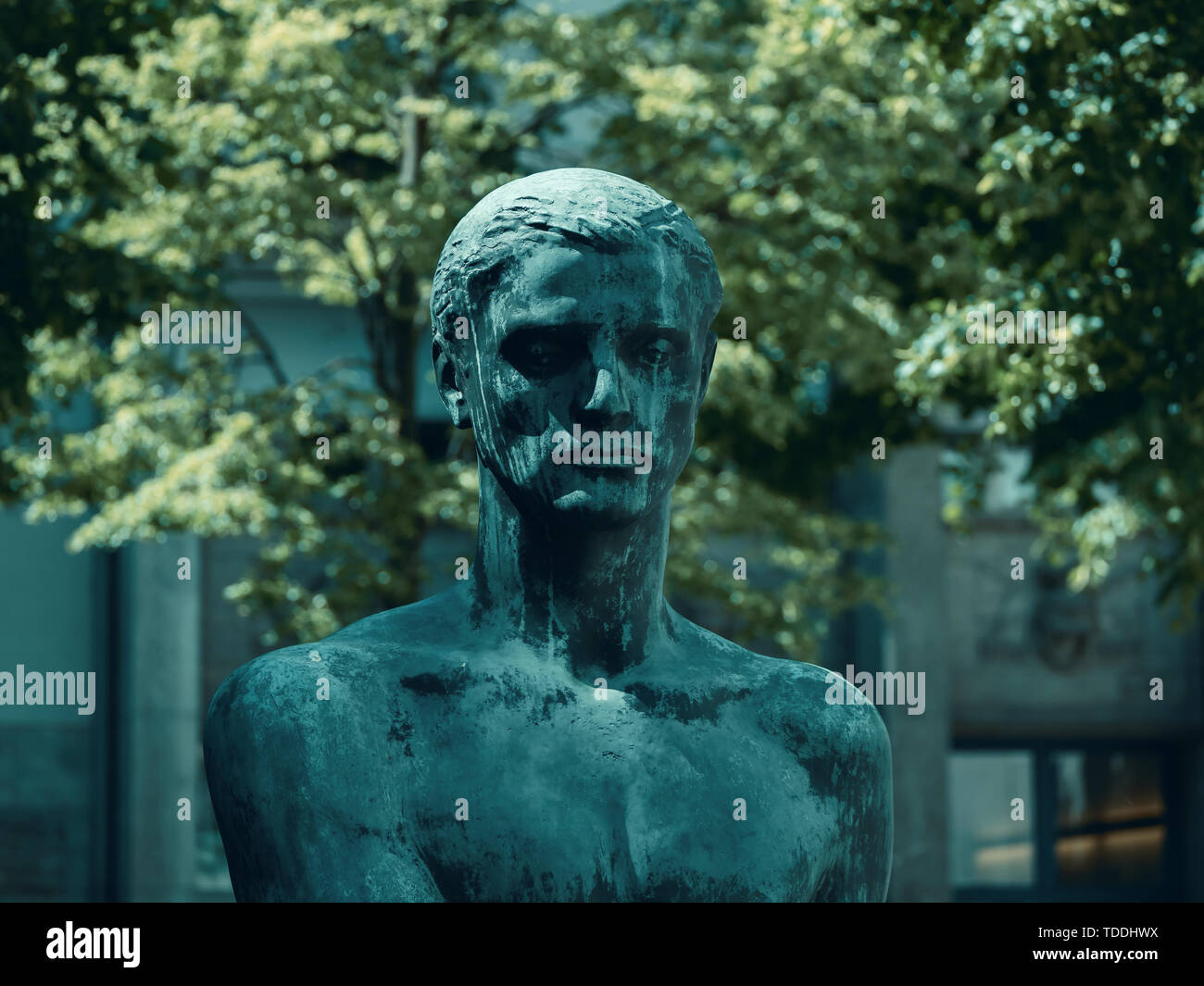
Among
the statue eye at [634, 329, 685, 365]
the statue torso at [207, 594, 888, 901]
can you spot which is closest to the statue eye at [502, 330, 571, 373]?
the statue eye at [634, 329, 685, 365]

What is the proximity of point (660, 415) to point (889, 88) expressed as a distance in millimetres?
9893

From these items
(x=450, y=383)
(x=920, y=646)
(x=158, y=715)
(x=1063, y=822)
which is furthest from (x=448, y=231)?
(x=1063, y=822)

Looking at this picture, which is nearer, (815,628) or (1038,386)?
(1038,386)

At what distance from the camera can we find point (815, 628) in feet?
41.8

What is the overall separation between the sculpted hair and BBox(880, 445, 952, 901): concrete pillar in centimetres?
1458

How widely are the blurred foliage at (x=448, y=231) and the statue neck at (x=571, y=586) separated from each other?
711 centimetres

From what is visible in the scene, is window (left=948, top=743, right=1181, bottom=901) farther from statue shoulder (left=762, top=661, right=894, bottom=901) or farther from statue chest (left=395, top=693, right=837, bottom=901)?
statue chest (left=395, top=693, right=837, bottom=901)

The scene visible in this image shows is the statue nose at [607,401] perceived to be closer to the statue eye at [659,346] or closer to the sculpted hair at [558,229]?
the statue eye at [659,346]

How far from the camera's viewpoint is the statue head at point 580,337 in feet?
9.78

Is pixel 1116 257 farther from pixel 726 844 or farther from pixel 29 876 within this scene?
pixel 29 876

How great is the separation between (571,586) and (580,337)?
1.40 ft

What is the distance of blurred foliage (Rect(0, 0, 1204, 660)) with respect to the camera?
11.2 m

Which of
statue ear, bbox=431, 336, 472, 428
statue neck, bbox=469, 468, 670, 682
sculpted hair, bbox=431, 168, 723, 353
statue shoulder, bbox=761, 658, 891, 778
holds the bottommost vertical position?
statue shoulder, bbox=761, 658, 891, 778

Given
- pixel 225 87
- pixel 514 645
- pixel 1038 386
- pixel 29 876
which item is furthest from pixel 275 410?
pixel 514 645
